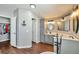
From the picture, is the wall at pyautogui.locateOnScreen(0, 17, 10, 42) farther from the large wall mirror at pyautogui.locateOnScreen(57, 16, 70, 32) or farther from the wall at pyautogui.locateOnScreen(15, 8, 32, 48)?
A: the large wall mirror at pyautogui.locateOnScreen(57, 16, 70, 32)

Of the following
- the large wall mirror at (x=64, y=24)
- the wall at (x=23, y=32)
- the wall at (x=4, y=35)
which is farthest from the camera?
the wall at (x=23, y=32)

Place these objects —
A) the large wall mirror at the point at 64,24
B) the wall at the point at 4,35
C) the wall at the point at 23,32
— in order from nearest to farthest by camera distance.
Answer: the wall at the point at 4,35, the large wall mirror at the point at 64,24, the wall at the point at 23,32

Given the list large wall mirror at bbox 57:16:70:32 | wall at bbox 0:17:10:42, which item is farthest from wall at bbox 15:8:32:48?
large wall mirror at bbox 57:16:70:32

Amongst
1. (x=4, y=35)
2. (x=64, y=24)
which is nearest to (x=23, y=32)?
(x=4, y=35)

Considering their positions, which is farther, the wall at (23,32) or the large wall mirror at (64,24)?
the wall at (23,32)

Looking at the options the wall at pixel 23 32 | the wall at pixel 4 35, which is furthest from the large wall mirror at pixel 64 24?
the wall at pixel 4 35

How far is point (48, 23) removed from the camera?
195 centimetres

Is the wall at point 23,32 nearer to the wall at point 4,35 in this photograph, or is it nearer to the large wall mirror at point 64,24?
the wall at point 4,35

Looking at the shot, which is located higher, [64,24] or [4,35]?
[64,24]

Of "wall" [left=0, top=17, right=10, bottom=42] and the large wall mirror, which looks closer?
"wall" [left=0, top=17, right=10, bottom=42]

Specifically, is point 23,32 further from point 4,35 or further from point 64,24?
point 64,24

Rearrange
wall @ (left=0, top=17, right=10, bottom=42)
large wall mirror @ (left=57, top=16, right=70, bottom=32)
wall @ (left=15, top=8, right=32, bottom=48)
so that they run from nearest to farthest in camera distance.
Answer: wall @ (left=0, top=17, right=10, bottom=42) → large wall mirror @ (left=57, top=16, right=70, bottom=32) → wall @ (left=15, top=8, right=32, bottom=48)

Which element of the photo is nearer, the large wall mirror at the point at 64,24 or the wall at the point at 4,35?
the wall at the point at 4,35

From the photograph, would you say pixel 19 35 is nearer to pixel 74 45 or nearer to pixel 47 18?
pixel 47 18
